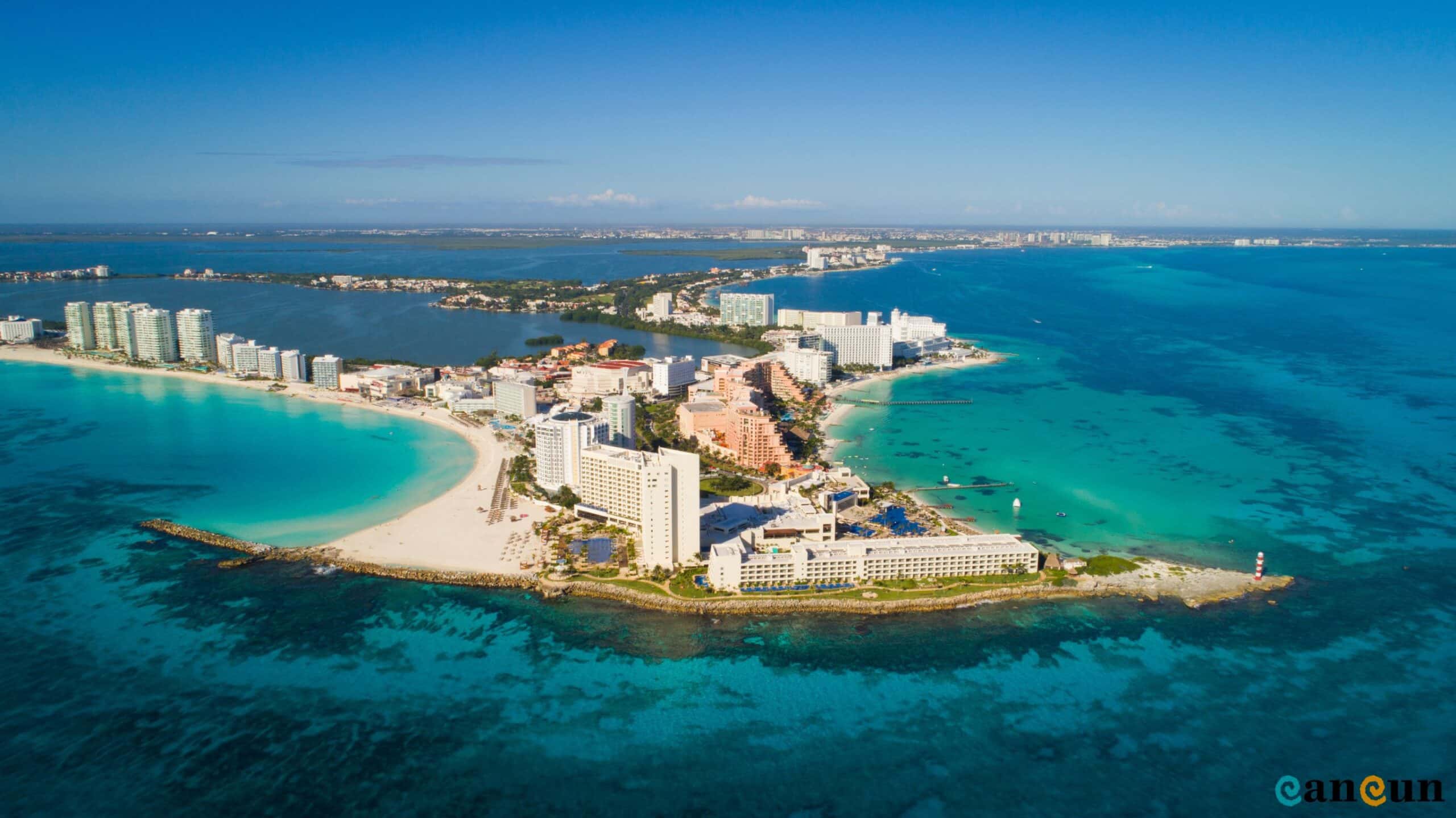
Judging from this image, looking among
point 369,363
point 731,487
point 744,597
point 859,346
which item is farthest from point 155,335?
point 744,597

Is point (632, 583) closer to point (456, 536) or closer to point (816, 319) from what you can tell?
point (456, 536)

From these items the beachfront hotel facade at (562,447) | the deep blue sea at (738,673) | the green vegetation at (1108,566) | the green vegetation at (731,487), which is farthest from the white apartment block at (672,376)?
the green vegetation at (1108,566)

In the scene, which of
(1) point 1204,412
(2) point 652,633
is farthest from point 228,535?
(1) point 1204,412

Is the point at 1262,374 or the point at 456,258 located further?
the point at 456,258

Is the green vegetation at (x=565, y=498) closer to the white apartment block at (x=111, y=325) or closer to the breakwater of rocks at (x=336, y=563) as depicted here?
the breakwater of rocks at (x=336, y=563)

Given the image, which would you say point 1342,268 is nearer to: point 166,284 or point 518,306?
point 518,306

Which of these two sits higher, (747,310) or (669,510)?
(747,310)

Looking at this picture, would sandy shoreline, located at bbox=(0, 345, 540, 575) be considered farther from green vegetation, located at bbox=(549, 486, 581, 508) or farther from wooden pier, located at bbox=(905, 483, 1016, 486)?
wooden pier, located at bbox=(905, 483, 1016, 486)
